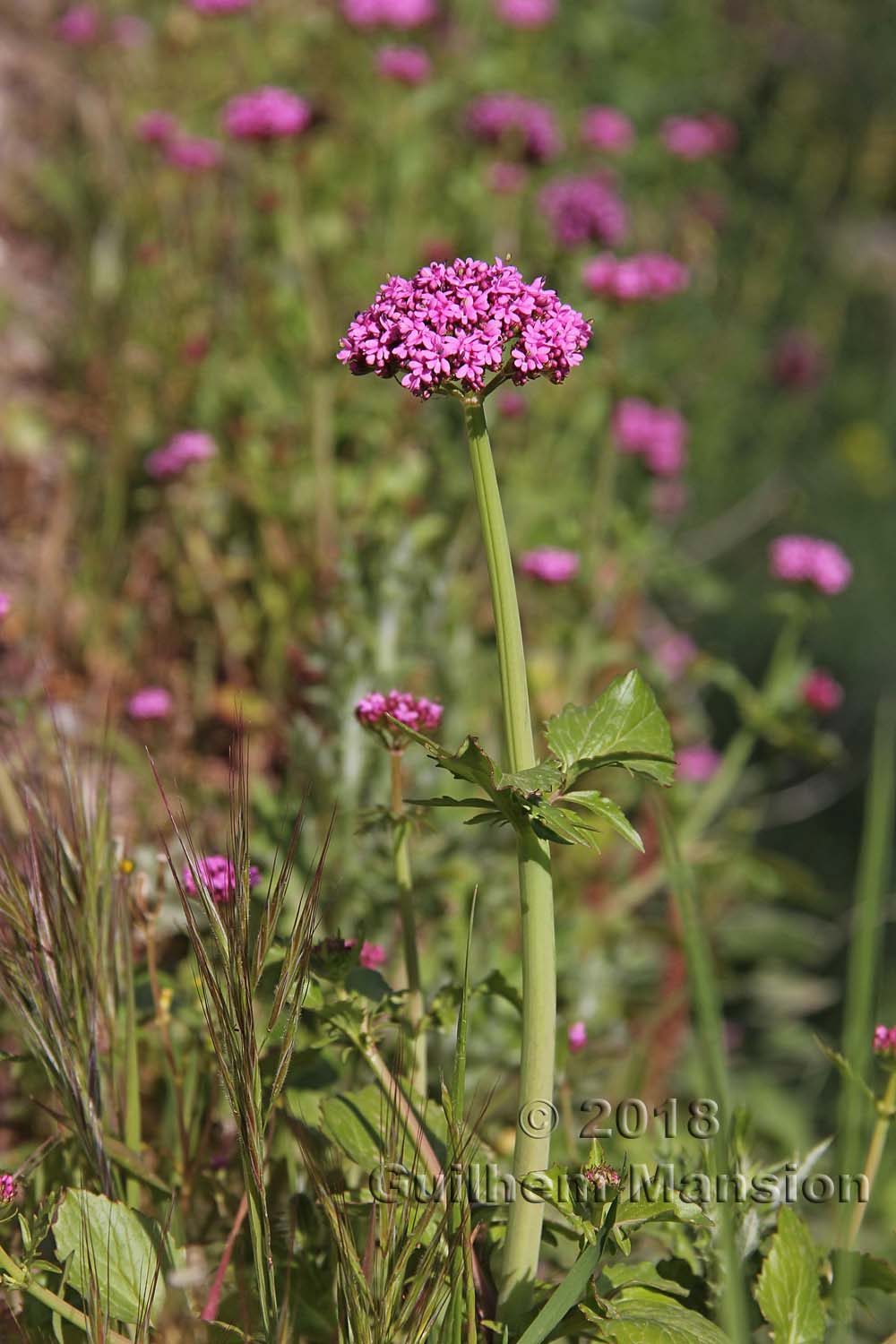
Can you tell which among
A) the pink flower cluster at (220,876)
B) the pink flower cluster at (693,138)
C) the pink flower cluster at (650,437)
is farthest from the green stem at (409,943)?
the pink flower cluster at (693,138)

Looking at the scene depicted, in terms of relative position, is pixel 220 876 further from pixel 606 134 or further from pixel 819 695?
pixel 606 134

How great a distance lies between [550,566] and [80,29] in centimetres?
222

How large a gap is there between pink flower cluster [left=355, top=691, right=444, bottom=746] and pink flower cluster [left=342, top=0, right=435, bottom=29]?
8.12 feet

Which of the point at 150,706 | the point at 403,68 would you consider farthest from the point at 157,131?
the point at 150,706

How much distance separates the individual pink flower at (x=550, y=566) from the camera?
97.2 inches

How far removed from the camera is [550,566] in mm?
2471

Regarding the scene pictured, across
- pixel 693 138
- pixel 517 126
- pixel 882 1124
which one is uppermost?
pixel 693 138

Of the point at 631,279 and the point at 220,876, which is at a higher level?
the point at 631,279

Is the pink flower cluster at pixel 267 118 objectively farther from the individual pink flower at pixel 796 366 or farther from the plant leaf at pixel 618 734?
the individual pink flower at pixel 796 366

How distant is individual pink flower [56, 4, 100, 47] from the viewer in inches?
133

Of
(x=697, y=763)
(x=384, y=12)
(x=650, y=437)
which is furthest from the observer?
(x=384, y=12)

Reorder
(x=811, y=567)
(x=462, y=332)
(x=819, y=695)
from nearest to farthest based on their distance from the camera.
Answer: (x=462, y=332) < (x=811, y=567) < (x=819, y=695)

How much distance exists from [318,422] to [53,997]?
1.74 meters

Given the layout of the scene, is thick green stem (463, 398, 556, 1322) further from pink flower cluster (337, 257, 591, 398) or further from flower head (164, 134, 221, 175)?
flower head (164, 134, 221, 175)
